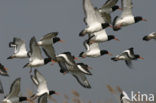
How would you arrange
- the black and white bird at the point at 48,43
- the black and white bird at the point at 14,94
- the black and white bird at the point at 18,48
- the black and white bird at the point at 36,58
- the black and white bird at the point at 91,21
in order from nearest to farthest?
the black and white bird at the point at 14,94 → the black and white bird at the point at 91,21 → the black and white bird at the point at 36,58 → the black and white bird at the point at 48,43 → the black and white bird at the point at 18,48

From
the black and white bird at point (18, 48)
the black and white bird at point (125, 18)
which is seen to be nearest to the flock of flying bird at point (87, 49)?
the black and white bird at point (125, 18)

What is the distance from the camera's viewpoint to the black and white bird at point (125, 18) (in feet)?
58.5

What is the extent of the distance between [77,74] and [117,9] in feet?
12.1

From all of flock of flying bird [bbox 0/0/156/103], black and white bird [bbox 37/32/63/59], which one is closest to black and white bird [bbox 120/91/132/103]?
flock of flying bird [bbox 0/0/156/103]

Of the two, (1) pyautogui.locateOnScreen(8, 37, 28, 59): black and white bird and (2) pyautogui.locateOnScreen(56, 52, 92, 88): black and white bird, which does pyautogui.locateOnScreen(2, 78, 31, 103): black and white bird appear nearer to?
(2) pyautogui.locateOnScreen(56, 52, 92, 88): black and white bird

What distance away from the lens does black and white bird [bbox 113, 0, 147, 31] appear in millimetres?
17828

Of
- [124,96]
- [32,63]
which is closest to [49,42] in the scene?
[32,63]

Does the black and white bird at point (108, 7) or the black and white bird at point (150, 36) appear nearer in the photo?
the black and white bird at point (150, 36)

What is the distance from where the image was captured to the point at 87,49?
1958 centimetres

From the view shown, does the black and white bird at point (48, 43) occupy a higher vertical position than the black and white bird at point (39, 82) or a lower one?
higher

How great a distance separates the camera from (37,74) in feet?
60.7

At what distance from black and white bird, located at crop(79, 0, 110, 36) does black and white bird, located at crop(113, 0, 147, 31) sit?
1.34 feet

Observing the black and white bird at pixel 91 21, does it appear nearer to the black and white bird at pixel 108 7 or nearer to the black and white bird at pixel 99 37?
the black and white bird at pixel 99 37

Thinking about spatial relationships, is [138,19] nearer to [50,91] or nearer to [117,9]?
[117,9]
